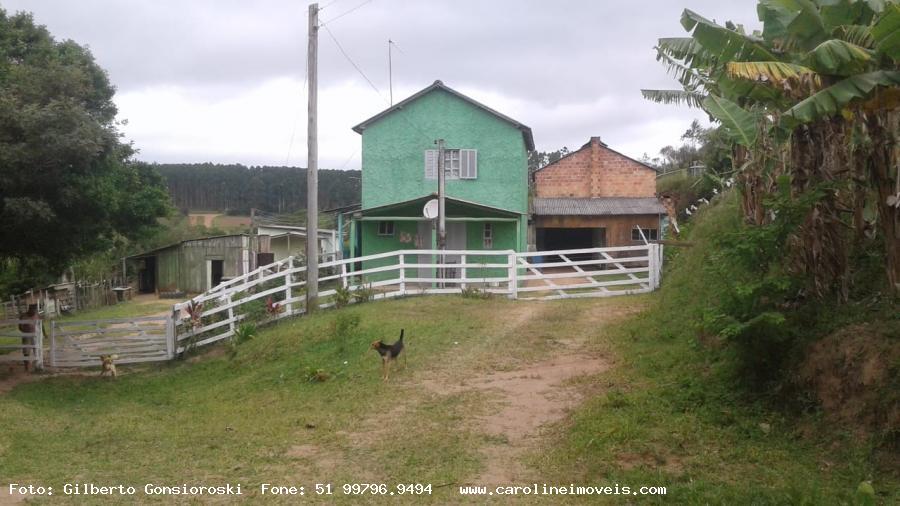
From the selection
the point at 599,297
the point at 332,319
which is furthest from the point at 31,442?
the point at 599,297

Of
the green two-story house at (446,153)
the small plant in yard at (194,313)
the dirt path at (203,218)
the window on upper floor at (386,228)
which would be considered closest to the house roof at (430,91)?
the green two-story house at (446,153)

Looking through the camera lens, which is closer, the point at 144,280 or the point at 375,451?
the point at 375,451

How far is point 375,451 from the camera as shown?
7160mm

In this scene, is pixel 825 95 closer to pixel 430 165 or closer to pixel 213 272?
pixel 430 165

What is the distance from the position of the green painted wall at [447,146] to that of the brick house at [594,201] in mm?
6791

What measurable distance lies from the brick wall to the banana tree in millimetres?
24937

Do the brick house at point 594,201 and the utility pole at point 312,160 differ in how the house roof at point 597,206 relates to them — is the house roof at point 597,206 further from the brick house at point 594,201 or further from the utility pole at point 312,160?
the utility pole at point 312,160

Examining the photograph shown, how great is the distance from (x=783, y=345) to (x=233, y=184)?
7631 cm

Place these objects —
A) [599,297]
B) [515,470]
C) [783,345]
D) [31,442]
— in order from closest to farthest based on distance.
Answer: [515,470] → [783,345] → [31,442] → [599,297]

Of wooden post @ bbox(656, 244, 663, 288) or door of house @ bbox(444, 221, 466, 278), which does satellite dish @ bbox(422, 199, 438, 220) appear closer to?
door of house @ bbox(444, 221, 466, 278)

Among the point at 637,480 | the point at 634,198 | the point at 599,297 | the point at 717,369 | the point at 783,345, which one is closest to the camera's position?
the point at 637,480

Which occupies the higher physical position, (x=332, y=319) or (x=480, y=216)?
(x=480, y=216)

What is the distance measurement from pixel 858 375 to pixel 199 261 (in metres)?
30.8

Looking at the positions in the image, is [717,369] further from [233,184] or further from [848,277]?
[233,184]
